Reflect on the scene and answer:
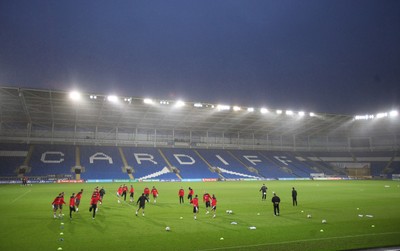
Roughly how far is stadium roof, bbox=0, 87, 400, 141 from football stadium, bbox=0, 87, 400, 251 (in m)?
0.28

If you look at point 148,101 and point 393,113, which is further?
point 393,113

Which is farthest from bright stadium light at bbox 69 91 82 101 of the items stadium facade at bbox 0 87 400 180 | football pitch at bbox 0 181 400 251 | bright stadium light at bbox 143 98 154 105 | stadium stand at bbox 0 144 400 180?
football pitch at bbox 0 181 400 251

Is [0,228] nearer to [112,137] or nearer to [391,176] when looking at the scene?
[112,137]

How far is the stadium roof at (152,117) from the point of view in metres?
49.5

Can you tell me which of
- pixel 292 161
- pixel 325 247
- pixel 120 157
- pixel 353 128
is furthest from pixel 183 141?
pixel 325 247

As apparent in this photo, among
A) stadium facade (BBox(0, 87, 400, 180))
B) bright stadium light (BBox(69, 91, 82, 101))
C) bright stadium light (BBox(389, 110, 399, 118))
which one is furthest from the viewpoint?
bright stadium light (BBox(389, 110, 399, 118))

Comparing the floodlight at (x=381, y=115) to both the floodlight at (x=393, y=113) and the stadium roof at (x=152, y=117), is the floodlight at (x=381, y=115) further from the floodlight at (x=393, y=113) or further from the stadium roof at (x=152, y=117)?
the stadium roof at (x=152, y=117)

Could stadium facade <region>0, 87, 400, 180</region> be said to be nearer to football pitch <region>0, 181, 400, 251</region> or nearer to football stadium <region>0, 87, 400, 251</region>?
football stadium <region>0, 87, 400, 251</region>

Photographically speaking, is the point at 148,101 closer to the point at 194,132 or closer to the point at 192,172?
the point at 192,172

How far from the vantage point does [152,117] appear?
61.9 meters

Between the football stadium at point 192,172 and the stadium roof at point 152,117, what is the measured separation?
0.93 ft

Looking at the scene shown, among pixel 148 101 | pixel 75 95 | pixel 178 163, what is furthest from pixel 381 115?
pixel 75 95

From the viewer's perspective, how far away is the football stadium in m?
13.7

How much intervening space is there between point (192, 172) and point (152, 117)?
14.9m
